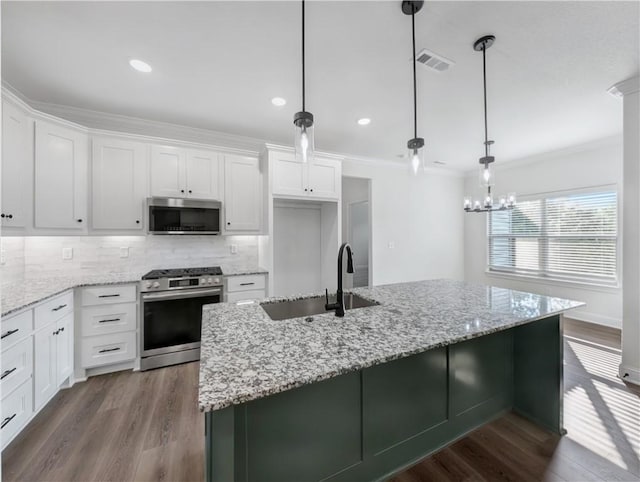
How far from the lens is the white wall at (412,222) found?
4.75m

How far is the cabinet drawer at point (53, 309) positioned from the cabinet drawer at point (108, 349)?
1.31 ft

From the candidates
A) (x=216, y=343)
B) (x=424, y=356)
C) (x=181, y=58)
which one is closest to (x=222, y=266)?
(x=181, y=58)

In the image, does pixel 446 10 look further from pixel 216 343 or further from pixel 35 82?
pixel 35 82

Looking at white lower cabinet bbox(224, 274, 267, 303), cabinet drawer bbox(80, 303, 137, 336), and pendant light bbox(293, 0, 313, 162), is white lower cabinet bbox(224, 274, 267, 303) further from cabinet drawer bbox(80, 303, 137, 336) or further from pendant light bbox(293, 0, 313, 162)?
pendant light bbox(293, 0, 313, 162)

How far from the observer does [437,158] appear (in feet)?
15.5

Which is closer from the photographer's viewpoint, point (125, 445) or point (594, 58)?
point (125, 445)

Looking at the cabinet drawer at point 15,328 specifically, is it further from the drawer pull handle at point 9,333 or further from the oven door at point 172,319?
the oven door at point 172,319

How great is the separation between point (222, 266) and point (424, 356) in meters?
2.87

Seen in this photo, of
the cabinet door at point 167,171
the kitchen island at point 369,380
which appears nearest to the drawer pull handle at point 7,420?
the kitchen island at point 369,380

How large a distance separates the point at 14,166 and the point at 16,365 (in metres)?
1.56

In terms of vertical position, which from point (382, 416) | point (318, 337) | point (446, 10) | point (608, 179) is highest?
Answer: point (446, 10)

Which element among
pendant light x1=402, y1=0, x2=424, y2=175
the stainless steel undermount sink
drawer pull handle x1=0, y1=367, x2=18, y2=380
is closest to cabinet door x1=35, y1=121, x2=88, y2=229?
drawer pull handle x1=0, y1=367, x2=18, y2=380

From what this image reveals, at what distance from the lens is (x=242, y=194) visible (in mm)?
3496

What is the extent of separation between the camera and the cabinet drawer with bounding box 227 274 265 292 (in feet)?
10.2
